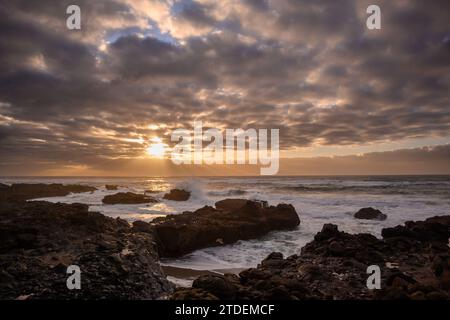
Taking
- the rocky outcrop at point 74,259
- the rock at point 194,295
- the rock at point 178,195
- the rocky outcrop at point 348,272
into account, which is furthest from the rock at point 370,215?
the rock at point 178,195

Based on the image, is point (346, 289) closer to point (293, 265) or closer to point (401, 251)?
point (293, 265)

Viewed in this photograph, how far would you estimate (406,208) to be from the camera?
32.3 m

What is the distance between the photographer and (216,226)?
59.1ft

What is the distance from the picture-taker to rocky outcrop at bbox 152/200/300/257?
15562 mm

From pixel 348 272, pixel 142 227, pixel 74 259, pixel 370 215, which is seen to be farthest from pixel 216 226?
pixel 370 215

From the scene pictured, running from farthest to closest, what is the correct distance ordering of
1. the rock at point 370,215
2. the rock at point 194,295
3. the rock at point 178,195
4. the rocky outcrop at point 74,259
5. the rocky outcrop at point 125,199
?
1. the rock at point 178,195
2. the rocky outcrop at point 125,199
3. the rock at point 370,215
4. the rocky outcrop at point 74,259
5. the rock at point 194,295

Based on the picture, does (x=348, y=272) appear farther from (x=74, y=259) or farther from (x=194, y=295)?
(x=74, y=259)

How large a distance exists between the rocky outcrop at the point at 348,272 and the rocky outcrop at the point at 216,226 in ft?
18.0

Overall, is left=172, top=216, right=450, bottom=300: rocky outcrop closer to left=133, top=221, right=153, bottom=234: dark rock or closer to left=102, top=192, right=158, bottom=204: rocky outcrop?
left=133, top=221, right=153, bottom=234: dark rock

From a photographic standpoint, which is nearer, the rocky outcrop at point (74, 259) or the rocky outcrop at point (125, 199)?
the rocky outcrop at point (74, 259)

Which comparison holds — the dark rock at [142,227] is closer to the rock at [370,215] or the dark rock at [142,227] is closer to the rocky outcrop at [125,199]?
the rock at [370,215]

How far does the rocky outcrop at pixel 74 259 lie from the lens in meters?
6.78

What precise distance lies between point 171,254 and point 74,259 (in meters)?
7.71
